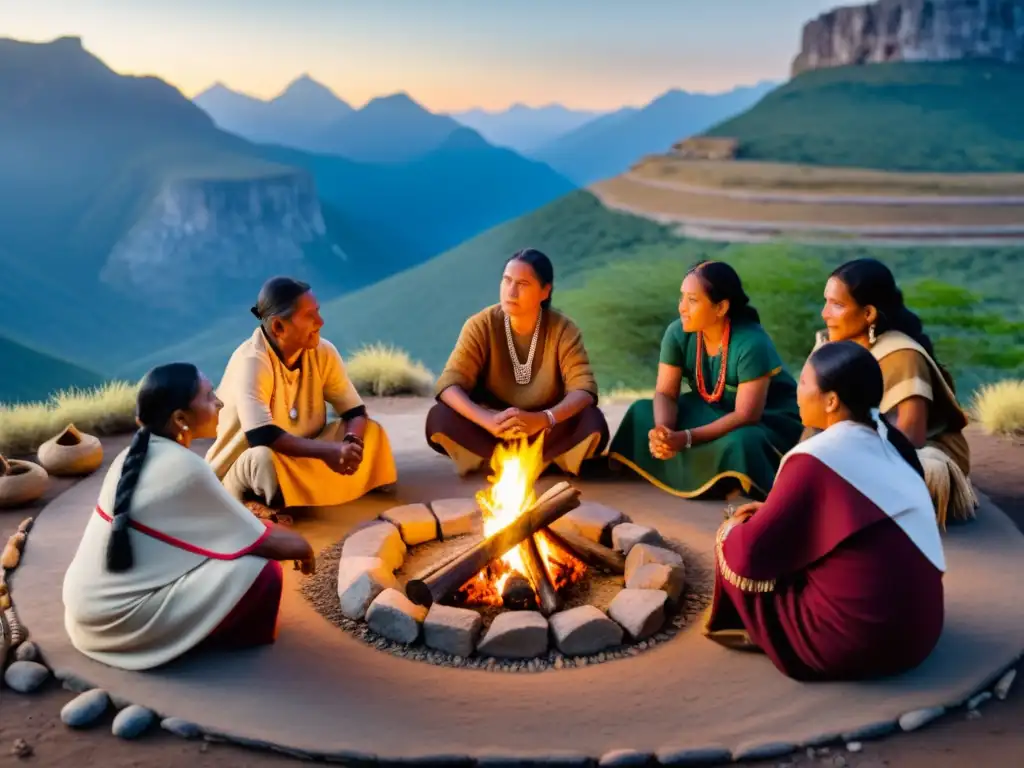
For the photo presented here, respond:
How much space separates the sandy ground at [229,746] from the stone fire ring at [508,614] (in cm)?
70

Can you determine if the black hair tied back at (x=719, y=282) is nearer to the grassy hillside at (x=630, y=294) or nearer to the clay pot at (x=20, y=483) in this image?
the clay pot at (x=20, y=483)

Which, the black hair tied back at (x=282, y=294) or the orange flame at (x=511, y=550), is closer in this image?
the orange flame at (x=511, y=550)

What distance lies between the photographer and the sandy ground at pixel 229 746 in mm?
3276

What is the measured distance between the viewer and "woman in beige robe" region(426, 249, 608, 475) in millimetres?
5910

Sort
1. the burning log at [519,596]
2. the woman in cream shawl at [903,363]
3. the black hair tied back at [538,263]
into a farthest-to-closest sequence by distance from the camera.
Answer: the black hair tied back at [538,263] → the woman in cream shawl at [903,363] → the burning log at [519,596]

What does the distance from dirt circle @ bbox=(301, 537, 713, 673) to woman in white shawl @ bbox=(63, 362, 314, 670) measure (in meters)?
0.60

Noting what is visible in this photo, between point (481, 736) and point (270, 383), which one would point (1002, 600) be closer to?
point (481, 736)

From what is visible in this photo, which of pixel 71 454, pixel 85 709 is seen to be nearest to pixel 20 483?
pixel 71 454

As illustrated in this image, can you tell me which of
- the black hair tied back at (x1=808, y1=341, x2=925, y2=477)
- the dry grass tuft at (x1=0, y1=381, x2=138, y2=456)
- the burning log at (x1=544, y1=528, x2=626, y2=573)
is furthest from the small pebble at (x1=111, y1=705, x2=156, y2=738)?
the dry grass tuft at (x1=0, y1=381, x2=138, y2=456)

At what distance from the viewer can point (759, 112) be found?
3388 cm

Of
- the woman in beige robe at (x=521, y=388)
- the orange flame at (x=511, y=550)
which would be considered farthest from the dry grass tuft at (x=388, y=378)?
the orange flame at (x=511, y=550)

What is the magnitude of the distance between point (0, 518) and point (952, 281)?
15.2 meters

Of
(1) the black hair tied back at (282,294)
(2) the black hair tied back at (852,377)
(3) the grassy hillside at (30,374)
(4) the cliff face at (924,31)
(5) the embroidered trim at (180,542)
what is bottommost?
(3) the grassy hillside at (30,374)

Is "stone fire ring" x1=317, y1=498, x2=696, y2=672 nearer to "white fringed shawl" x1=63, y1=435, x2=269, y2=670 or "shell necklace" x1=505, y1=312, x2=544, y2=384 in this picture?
"white fringed shawl" x1=63, y1=435, x2=269, y2=670
